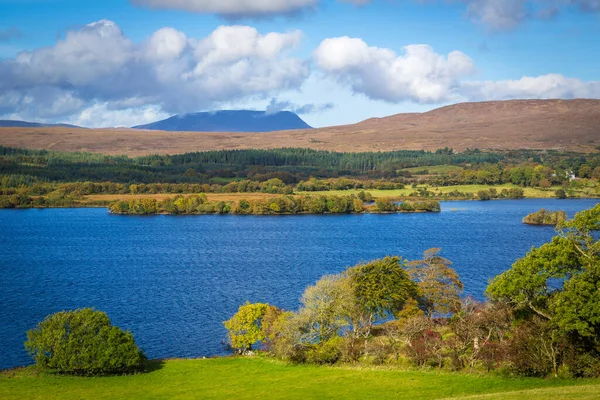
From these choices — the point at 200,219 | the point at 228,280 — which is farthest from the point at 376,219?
the point at 228,280

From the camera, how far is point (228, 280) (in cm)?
7350

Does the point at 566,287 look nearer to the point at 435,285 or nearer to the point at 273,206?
the point at 435,285

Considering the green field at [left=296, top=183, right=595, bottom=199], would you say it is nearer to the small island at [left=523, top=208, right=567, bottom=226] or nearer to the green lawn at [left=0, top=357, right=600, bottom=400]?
the small island at [left=523, top=208, right=567, bottom=226]

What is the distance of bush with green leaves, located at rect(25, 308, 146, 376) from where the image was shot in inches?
1550

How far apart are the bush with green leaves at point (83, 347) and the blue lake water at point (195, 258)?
6.27 m

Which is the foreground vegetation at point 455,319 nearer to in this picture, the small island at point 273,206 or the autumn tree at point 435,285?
the autumn tree at point 435,285

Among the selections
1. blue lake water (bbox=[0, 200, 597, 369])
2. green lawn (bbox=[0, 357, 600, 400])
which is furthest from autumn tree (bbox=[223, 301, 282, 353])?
green lawn (bbox=[0, 357, 600, 400])

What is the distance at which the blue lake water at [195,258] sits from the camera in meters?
56.9

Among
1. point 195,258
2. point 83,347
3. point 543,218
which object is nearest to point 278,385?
point 83,347

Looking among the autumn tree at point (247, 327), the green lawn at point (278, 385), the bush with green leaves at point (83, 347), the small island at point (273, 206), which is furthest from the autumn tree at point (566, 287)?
the small island at point (273, 206)

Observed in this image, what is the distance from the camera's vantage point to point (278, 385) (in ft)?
119

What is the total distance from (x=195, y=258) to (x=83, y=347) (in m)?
51.0

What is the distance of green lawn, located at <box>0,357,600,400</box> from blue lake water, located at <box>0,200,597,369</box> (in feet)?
25.1

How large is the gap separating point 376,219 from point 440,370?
10214 centimetres
